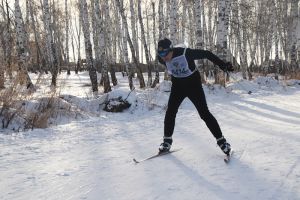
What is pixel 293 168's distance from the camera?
429cm

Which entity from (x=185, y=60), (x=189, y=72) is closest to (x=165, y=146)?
(x=189, y=72)

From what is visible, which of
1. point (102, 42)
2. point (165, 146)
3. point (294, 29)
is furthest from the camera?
point (294, 29)

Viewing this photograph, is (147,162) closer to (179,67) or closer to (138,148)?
(138,148)

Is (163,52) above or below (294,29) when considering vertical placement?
below

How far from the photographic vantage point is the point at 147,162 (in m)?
4.89

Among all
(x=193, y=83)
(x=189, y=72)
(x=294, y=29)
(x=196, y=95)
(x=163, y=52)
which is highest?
(x=294, y=29)

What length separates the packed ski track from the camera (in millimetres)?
3738

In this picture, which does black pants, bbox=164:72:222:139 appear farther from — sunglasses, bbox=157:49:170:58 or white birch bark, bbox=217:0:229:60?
white birch bark, bbox=217:0:229:60

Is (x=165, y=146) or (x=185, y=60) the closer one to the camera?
(x=185, y=60)

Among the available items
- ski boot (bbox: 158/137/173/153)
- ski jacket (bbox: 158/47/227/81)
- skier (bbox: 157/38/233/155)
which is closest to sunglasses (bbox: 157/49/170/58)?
skier (bbox: 157/38/233/155)

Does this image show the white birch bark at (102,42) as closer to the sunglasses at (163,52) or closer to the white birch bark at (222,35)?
the white birch bark at (222,35)

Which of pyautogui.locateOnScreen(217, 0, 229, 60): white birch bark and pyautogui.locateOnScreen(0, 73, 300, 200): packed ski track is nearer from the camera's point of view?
pyautogui.locateOnScreen(0, 73, 300, 200): packed ski track

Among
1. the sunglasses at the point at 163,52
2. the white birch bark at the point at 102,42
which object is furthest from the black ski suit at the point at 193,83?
the white birch bark at the point at 102,42

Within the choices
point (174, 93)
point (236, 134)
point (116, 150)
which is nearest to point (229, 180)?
point (174, 93)
